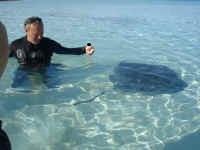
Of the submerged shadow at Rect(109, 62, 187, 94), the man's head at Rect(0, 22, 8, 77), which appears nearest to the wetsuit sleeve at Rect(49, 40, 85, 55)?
the submerged shadow at Rect(109, 62, 187, 94)

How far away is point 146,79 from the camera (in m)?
6.62

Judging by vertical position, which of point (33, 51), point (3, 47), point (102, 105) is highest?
point (3, 47)

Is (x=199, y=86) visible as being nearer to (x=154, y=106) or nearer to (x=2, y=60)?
(x=154, y=106)

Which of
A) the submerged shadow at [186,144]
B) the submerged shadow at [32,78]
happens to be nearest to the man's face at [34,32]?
the submerged shadow at [32,78]

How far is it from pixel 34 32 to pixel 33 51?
34 centimetres

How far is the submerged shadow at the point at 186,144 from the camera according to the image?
433 cm

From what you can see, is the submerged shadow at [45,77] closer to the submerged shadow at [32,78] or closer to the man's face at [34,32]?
the submerged shadow at [32,78]

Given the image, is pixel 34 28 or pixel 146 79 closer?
pixel 34 28

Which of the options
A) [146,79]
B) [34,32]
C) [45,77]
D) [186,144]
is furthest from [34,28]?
[186,144]

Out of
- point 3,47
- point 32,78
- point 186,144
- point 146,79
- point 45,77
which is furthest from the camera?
point 146,79

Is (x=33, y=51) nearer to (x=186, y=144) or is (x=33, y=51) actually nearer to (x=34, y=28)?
(x=34, y=28)

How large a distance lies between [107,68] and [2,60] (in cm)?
585

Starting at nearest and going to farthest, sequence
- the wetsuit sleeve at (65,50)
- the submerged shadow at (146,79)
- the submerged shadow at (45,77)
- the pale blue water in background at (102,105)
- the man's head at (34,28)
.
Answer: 1. the pale blue water in background at (102,105)
2. the man's head at (34,28)
3. the submerged shadow at (45,77)
4. the submerged shadow at (146,79)
5. the wetsuit sleeve at (65,50)

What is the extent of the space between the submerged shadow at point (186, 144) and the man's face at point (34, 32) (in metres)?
2.70
